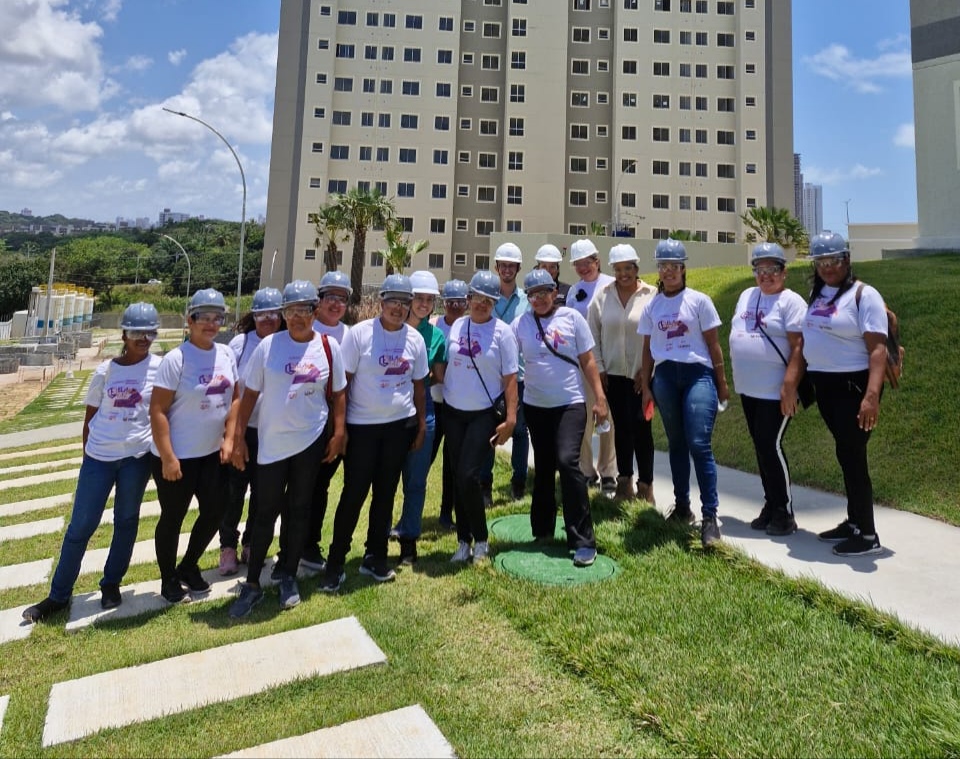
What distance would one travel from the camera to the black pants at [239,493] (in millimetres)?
3991

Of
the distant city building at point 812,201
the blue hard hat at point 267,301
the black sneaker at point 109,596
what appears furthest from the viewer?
the distant city building at point 812,201

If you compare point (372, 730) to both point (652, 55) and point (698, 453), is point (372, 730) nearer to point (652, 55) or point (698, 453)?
point (698, 453)

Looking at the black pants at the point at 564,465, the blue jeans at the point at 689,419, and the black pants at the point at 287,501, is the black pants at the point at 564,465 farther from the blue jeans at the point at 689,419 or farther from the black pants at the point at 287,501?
the black pants at the point at 287,501

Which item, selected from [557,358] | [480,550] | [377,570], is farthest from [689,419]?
[377,570]

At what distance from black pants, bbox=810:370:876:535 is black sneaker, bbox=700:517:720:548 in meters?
0.90

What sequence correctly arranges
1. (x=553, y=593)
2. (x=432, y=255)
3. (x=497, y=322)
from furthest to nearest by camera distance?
(x=432, y=255)
(x=497, y=322)
(x=553, y=593)

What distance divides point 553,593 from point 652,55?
2101 inches

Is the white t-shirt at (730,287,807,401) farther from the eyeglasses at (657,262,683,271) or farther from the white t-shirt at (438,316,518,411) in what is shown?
the white t-shirt at (438,316,518,411)

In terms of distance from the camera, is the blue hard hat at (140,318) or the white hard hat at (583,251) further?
the white hard hat at (583,251)

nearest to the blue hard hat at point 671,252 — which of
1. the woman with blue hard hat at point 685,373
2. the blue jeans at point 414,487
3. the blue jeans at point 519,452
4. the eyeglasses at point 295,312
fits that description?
the woman with blue hard hat at point 685,373

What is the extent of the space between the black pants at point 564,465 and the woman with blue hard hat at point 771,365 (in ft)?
4.29

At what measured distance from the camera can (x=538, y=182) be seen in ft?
153

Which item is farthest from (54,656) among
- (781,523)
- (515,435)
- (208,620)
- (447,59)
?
(447,59)

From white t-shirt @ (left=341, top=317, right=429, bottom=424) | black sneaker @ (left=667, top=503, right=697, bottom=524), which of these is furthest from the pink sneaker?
black sneaker @ (left=667, top=503, right=697, bottom=524)
